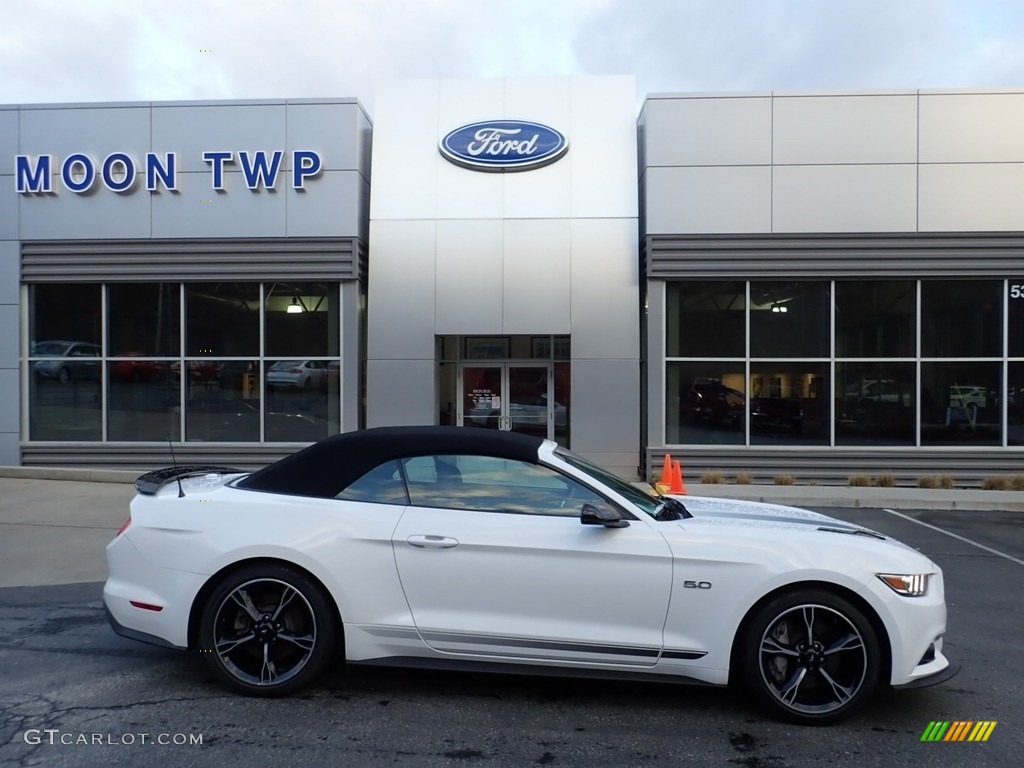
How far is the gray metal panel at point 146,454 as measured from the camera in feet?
46.6

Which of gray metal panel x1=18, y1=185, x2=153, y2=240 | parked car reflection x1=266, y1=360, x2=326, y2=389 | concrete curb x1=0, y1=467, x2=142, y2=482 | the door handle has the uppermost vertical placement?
gray metal panel x1=18, y1=185, x2=153, y2=240

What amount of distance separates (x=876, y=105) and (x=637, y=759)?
42.5 feet

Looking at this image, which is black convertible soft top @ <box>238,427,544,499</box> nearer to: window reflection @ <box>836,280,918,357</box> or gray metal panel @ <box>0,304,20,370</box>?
window reflection @ <box>836,280,918,357</box>

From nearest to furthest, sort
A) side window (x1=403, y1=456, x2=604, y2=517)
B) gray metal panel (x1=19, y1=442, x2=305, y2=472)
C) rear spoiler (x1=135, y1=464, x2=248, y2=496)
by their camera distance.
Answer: side window (x1=403, y1=456, x2=604, y2=517)
rear spoiler (x1=135, y1=464, x2=248, y2=496)
gray metal panel (x1=19, y1=442, x2=305, y2=472)

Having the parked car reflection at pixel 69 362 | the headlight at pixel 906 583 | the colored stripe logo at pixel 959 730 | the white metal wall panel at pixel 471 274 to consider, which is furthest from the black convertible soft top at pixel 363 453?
the parked car reflection at pixel 69 362

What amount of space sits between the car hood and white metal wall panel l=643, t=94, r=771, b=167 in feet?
31.4

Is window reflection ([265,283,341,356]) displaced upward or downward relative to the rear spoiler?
upward

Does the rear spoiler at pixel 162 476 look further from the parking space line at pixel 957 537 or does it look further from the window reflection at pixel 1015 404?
the window reflection at pixel 1015 404

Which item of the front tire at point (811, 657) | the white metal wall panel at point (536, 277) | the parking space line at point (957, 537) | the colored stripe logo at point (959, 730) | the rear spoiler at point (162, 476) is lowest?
the parking space line at point (957, 537)

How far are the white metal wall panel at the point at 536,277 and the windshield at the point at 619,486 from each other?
348 inches

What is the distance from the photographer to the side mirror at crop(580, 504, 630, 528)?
4.18 meters

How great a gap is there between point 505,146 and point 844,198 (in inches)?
228

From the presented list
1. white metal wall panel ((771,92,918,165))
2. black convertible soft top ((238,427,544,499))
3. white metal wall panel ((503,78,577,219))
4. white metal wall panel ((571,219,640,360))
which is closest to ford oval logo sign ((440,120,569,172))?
white metal wall panel ((503,78,577,219))

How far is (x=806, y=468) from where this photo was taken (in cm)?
1379
